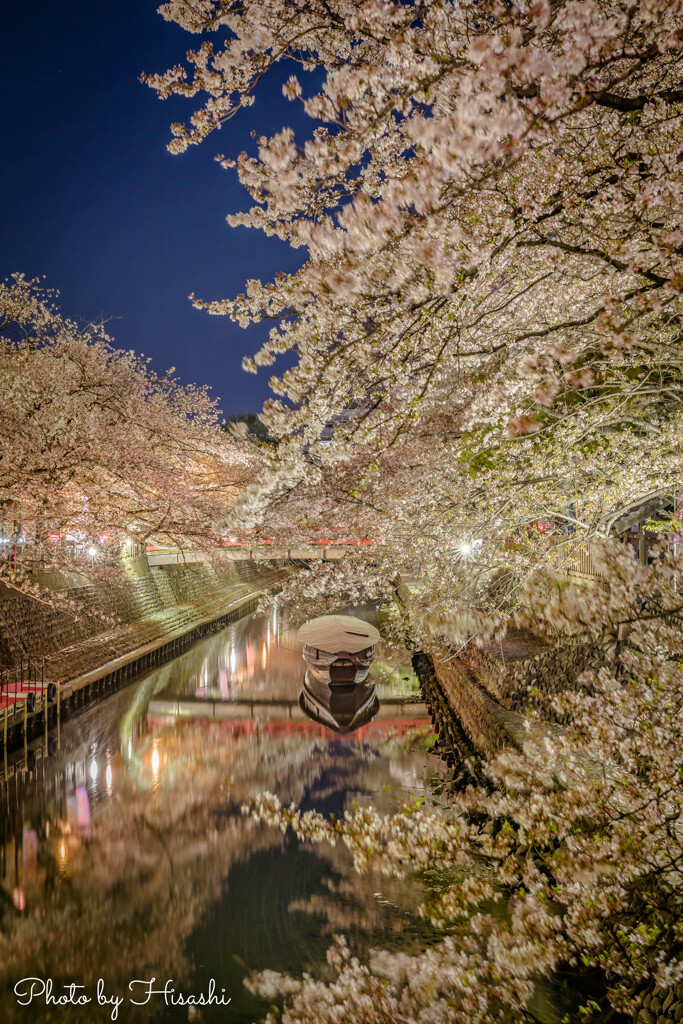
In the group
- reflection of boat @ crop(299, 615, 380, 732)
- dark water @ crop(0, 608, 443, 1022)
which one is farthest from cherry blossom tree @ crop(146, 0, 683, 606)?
reflection of boat @ crop(299, 615, 380, 732)

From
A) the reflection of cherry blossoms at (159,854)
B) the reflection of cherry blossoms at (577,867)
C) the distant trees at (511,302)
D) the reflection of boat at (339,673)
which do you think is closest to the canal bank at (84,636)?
the reflection of cherry blossoms at (159,854)

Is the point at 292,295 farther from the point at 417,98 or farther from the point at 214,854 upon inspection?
the point at 214,854

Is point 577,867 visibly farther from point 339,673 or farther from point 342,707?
point 339,673

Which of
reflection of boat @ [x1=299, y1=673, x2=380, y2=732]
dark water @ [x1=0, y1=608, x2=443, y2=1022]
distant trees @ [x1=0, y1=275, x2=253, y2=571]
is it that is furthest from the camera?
reflection of boat @ [x1=299, y1=673, x2=380, y2=732]

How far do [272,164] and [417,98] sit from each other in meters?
1.18

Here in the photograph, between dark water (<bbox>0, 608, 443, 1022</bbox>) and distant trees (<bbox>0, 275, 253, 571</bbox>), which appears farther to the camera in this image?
distant trees (<bbox>0, 275, 253, 571</bbox>)

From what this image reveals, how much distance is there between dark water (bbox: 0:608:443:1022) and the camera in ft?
20.9

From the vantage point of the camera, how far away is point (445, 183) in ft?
11.5

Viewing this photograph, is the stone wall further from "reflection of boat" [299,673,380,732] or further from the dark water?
"reflection of boat" [299,673,380,732]

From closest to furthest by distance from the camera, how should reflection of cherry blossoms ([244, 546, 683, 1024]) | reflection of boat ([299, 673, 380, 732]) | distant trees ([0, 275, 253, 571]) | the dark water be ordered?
reflection of cherry blossoms ([244, 546, 683, 1024]) → the dark water → distant trees ([0, 275, 253, 571]) → reflection of boat ([299, 673, 380, 732])

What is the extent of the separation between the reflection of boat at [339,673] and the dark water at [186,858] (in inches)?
29.0

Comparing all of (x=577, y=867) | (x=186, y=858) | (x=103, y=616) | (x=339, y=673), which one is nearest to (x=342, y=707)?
(x=339, y=673)

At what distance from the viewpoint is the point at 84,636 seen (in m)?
16.1

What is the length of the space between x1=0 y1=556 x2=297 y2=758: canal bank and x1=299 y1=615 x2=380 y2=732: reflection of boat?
11.5 ft
